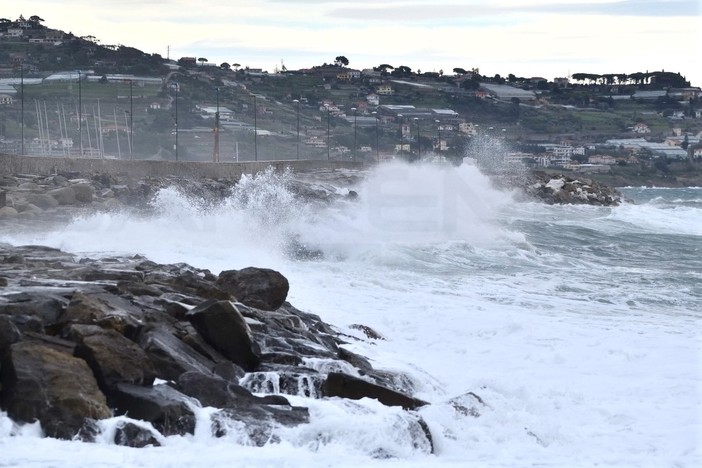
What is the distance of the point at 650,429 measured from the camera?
9.78m

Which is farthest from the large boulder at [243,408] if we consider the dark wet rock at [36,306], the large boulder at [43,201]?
the large boulder at [43,201]

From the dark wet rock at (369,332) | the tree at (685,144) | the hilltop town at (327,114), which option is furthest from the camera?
the tree at (685,144)

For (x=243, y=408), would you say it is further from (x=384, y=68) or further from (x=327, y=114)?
(x=384, y=68)

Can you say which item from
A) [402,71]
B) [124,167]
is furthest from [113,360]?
[402,71]

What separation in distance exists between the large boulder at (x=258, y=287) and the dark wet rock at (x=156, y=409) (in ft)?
14.0

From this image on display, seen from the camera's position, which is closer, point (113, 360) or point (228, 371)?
point (113, 360)

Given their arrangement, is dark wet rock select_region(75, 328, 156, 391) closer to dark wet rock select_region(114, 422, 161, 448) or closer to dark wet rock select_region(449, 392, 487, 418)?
dark wet rock select_region(114, 422, 161, 448)

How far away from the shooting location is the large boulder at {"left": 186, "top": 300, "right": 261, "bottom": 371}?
995cm

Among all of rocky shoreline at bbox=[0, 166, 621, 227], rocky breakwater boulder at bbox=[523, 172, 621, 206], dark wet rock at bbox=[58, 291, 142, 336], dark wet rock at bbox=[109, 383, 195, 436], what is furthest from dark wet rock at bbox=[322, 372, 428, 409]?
rocky breakwater boulder at bbox=[523, 172, 621, 206]

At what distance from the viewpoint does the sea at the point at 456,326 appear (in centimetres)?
839

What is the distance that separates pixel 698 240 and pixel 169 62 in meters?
106

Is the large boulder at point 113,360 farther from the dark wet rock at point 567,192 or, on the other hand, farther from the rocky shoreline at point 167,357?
the dark wet rock at point 567,192

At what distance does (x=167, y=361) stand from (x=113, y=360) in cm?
59

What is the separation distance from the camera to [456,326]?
1434cm
